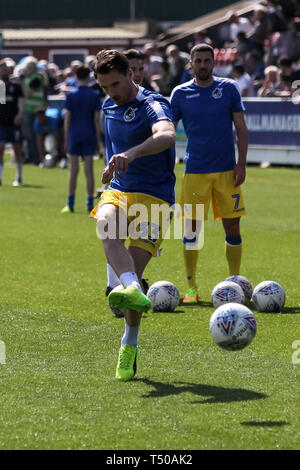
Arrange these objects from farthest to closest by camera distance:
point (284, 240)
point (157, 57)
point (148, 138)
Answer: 1. point (157, 57)
2. point (284, 240)
3. point (148, 138)

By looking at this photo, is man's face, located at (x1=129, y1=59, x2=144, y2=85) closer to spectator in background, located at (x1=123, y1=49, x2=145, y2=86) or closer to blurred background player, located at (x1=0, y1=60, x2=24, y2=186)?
spectator in background, located at (x1=123, y1=49, x2=145, y2=86)

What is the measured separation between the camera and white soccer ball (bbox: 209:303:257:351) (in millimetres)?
6645

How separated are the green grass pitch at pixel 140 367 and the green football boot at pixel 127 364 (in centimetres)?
7

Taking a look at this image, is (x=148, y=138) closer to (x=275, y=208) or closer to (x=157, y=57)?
(x=275, y=208)

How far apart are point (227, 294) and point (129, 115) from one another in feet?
8.74

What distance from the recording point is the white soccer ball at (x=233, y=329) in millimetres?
6645

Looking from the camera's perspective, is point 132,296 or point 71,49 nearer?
point 132,296

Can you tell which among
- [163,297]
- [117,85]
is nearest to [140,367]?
[117,85]

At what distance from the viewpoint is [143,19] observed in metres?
47.8

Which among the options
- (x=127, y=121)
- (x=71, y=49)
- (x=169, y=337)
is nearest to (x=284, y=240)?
(x=169, y=337)

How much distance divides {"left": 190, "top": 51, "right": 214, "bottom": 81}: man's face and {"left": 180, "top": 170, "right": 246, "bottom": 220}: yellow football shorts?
1.00m

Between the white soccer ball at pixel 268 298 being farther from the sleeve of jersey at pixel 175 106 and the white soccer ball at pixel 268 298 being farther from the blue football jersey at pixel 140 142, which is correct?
the blue football jersey at pixel 140 142

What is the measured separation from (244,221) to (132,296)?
426 inches

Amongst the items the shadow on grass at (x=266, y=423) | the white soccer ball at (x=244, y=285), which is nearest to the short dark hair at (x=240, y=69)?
the white soccer ball at (x=244, y=285)
